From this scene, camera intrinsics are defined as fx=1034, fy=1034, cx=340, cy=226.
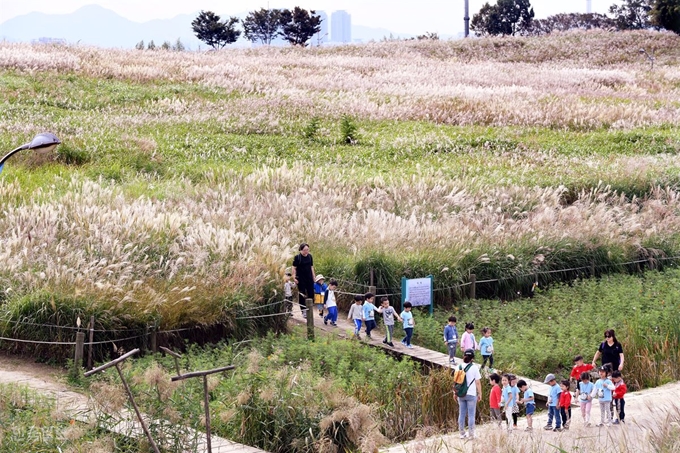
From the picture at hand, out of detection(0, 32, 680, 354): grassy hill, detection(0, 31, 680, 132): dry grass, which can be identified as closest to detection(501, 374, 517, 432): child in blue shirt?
detection(0, 32, 680, 354): grassy hill

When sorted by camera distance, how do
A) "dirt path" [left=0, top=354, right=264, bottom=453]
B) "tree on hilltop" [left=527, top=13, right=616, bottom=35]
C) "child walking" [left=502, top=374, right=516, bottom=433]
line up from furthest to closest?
"tree on hilltop" [left=527, top=13, right=616, bottom=35], "child walking" [left=502, top=374, right=516, bottom=433], "dirt path" [left=0, top=354, right=264, bottom=453]

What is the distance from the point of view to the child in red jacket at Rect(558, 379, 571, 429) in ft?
41.4

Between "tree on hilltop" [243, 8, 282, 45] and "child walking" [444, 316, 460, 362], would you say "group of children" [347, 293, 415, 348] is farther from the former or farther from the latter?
"tree on hilltop" [243, 8, 282, 45]

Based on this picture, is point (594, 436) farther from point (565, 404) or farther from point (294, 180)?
point (294, 180)

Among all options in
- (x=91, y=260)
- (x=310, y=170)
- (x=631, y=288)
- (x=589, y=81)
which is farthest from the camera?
(x=589, y=81)

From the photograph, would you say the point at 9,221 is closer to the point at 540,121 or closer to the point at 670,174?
the point at 670,174

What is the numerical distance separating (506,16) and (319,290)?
86.3m

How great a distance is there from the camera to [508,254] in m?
20.3

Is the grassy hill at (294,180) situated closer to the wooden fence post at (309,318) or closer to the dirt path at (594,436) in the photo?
the wooden fence post at (309,318)

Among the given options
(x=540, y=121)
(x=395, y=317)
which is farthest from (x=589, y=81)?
(x=395, y=317)

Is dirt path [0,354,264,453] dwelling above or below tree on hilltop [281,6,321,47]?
below

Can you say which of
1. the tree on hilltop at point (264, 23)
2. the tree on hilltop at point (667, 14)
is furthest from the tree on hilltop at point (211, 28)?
the tree on hilltop at point (667, 14)

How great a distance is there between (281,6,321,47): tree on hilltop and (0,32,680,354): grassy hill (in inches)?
1490

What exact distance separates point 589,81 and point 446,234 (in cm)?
3233
